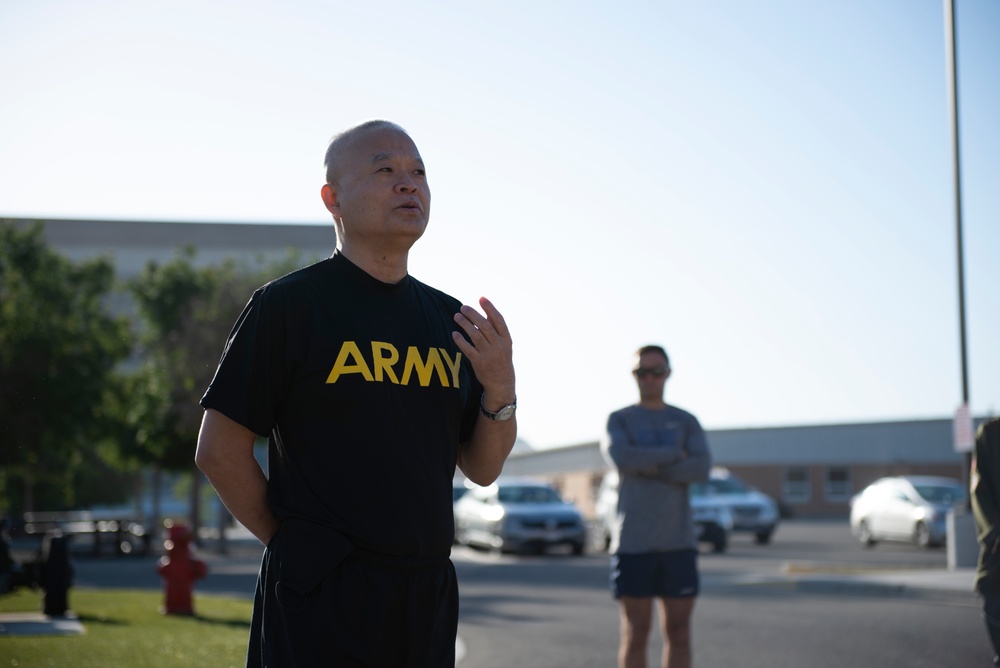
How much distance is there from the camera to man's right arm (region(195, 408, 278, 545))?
310 cm

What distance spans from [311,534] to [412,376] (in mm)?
475

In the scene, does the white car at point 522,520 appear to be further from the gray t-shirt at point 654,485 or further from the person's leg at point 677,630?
the person's leg at point 677,630

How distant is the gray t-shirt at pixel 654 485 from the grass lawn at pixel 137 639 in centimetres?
292

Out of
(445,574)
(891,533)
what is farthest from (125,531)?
(445,574)

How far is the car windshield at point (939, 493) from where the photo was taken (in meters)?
27.6

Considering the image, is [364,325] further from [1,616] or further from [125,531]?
[125,531]

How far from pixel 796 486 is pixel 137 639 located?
62.3m

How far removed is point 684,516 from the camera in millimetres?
7016

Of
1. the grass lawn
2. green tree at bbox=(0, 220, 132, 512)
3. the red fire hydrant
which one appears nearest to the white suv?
green tree at bbox=(0, 220, 132, 512)

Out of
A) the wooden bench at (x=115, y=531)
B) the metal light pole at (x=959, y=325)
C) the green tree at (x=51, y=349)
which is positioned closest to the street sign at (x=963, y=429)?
the metal light pole at (x=959, y=325)

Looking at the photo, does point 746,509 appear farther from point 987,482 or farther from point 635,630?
point 987,482

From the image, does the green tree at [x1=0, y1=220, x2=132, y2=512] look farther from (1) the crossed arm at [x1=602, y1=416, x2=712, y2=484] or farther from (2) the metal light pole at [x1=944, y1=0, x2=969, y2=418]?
(2) the metal light pole at [x1=944, y1=0, x2=969, y2=418]

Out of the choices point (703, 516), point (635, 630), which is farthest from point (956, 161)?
point (635, 630)

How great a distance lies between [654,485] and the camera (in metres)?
7.00
